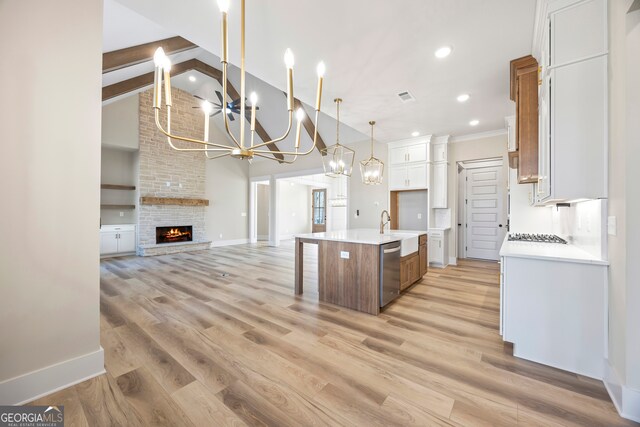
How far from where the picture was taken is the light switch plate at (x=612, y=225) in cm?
159

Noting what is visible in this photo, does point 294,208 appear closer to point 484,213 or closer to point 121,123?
point 121,123

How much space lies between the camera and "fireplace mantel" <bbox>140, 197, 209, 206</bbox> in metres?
6.69

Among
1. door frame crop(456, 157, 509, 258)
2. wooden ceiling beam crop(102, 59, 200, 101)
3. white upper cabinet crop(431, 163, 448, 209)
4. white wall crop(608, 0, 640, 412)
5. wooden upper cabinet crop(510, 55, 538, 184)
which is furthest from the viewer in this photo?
door frame crop(456, 157, 509, 258)

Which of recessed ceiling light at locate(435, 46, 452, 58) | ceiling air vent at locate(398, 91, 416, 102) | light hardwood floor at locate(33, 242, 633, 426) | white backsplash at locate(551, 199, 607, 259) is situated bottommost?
light hardwood floor at locate(33, 242, 633, 426)

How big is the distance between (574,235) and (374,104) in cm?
299

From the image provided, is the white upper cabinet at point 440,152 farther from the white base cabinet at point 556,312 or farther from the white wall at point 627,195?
the white wall at point 627,195

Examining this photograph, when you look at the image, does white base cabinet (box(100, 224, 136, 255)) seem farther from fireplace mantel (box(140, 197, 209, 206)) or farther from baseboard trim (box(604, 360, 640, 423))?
baseboard trim (box(604, 360, 640, 423))

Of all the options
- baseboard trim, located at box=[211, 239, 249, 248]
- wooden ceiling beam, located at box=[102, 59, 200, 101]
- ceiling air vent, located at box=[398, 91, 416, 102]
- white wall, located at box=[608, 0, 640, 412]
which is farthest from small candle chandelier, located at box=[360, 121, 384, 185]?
baseboard trim, located at box=[211, 239, 249, 248]

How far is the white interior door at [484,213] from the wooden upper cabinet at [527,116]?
3719mm

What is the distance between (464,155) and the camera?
564 cm

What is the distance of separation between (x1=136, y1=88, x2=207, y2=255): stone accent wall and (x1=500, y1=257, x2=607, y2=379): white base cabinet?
7.61m

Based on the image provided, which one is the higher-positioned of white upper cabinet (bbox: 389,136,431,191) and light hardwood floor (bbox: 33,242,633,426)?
white upper cabinet (bbox: 389,136,431,191)

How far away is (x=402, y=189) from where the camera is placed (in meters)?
5.86

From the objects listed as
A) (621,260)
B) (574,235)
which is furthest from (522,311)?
(574,235)
